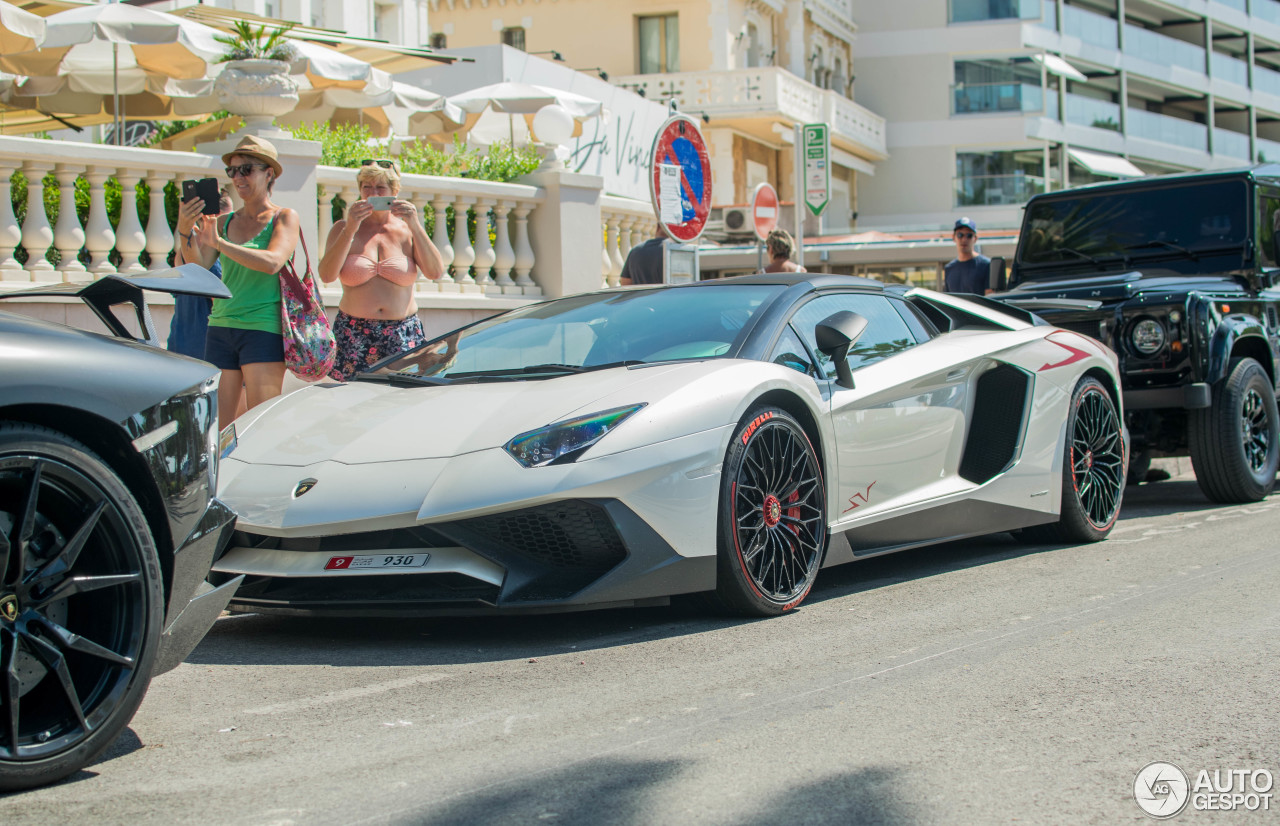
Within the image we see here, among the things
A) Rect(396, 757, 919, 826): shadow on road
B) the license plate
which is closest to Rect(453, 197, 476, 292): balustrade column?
the license plate

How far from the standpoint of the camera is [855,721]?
3.51m

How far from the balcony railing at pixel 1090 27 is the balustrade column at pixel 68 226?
1778 inches

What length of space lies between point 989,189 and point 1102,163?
5.43 m

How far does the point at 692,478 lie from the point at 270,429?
1653 millimetres

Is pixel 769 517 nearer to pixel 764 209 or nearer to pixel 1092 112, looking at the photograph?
pixel 764 209

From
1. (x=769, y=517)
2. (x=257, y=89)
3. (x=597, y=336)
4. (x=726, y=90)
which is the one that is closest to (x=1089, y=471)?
(x=769, y=517)

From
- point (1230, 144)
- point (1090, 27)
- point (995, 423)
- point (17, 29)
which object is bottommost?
point (995, 423)

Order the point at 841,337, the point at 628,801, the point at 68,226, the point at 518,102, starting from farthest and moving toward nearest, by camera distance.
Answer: the point at 518,102
the point at 68,226
the point at 841,337
the point at 628,801

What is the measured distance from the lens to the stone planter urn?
8961 mm

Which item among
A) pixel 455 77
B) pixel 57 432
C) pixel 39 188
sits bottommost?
pixel 57 432

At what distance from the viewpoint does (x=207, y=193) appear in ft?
21.8

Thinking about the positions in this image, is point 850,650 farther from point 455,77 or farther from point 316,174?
point 455,77

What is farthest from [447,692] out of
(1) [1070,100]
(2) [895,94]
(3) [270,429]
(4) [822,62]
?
(1) [1070,100]

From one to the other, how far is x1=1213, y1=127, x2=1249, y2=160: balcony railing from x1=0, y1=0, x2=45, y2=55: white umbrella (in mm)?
55237
